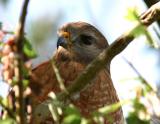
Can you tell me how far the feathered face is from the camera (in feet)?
18.7

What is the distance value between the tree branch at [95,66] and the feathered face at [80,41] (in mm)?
2801

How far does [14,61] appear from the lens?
1817mm

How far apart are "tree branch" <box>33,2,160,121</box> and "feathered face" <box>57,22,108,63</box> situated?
2.80 m

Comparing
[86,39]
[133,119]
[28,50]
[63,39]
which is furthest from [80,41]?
[133,119]

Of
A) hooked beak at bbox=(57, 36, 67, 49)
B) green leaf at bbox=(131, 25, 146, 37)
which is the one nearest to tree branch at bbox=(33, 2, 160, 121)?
green leaf at bbox=(131, 25, 146, 37)

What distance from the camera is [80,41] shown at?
5.93 metres

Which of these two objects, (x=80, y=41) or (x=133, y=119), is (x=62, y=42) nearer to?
(x=80, y=41)

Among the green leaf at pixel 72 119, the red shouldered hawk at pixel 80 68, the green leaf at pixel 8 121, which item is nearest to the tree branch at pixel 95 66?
the green leaf at pixel 8 121

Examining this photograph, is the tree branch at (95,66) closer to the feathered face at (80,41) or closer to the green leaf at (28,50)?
the green leaf at (28,50)

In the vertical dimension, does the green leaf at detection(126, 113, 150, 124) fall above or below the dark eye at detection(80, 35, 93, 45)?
above

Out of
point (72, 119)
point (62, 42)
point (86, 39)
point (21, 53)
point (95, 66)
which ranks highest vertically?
point (21, 53)

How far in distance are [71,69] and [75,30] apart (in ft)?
3.33

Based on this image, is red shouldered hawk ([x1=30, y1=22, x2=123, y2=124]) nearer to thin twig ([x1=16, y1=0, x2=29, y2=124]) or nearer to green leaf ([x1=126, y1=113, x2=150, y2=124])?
thin twig ([x1=16, y1=0, x2=29, y2=124])

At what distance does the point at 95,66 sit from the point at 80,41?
11.7 feet
